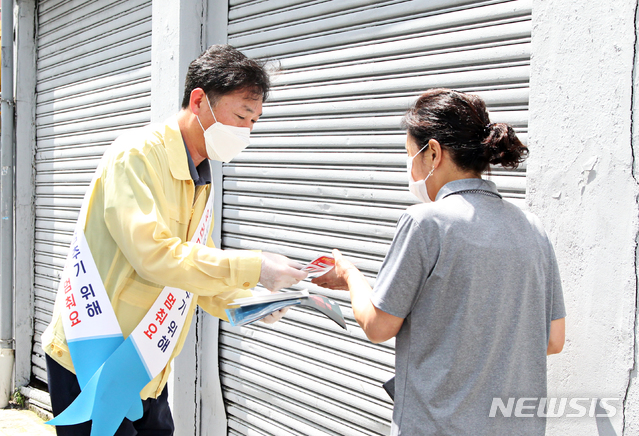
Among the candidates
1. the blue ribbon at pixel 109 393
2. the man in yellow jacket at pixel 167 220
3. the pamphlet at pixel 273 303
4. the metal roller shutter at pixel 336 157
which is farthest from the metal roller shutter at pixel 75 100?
the pamphlet at pixel 273 303

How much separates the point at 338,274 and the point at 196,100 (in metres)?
1.04

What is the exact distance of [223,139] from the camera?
96.3 inches

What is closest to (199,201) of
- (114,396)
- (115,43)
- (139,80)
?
(114,396)

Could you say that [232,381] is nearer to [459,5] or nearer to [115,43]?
[459,5]

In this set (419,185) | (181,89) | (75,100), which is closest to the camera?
(419,185)

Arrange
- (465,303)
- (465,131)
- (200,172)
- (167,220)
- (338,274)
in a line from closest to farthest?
(465,303) < (465,131) < (338,274) < (167,220) < (200,172)

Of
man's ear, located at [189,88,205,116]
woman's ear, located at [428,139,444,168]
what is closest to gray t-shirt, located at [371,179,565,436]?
woman's ear, located at [428,139,444,168]

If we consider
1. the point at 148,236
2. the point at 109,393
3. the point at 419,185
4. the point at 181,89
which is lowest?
the point at 109,393

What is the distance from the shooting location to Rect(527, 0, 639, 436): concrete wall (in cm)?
196

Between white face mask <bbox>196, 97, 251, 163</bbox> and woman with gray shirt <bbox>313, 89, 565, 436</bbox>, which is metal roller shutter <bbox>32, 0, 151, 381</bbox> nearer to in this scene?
white face mask <bbox>196, 97, 251, 163</bbox>

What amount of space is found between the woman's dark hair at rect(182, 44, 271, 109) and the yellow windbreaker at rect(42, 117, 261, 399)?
23 centimetres

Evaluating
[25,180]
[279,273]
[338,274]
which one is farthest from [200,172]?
[25,180]

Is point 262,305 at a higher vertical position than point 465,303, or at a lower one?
lower

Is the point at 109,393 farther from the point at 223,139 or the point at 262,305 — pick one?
the point at 223,139
